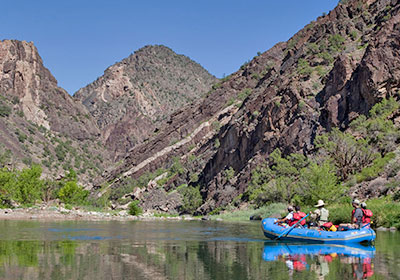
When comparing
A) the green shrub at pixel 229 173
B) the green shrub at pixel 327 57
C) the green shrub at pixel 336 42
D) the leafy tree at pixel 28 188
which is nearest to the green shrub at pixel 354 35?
the green shrub at pixel 336 42

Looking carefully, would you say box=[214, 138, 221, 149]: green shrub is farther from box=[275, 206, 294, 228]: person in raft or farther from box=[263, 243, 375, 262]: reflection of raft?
box=[263, 243, 375, 262]: reflection of raft

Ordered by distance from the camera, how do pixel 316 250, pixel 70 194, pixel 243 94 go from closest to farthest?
pixel 316 250
pixel 70 194
pixel 243 94

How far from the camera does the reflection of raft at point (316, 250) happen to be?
20.6 metres

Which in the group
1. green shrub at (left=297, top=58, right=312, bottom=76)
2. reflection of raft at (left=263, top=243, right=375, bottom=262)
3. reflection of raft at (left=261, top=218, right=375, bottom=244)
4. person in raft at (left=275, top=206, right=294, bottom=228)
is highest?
green shrub at (left=297, top=58, right=312, bottom=76)

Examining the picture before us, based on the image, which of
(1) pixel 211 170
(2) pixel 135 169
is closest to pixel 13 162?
(2) pixel 135 169

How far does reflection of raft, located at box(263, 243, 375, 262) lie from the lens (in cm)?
2062

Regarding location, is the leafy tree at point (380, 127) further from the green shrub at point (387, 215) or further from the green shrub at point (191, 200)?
the green shrub at point (191, 200)

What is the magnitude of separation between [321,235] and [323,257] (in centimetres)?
464

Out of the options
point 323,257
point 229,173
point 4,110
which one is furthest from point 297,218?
point 4,110

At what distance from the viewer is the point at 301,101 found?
2891 inches

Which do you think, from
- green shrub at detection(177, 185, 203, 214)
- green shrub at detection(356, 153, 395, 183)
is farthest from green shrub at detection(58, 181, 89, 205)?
green shrub at detection(356, 153, 395, 183)

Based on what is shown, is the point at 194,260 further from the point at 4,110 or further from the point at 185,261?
the point at 4,110

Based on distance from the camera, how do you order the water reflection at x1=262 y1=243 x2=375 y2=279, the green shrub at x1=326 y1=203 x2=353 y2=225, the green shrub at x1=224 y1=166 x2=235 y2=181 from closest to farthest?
1. the water reflection at x1=262 y1=243 x2=375 y2=279
2. the green shrub at x1=326 y1=203 x2=353 y2=225
3. the green shrub at x1=224 y1=166 x2=235 y2=181

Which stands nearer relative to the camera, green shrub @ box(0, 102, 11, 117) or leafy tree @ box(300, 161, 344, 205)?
leafy tree @ box(300, 161, 344, 205)
